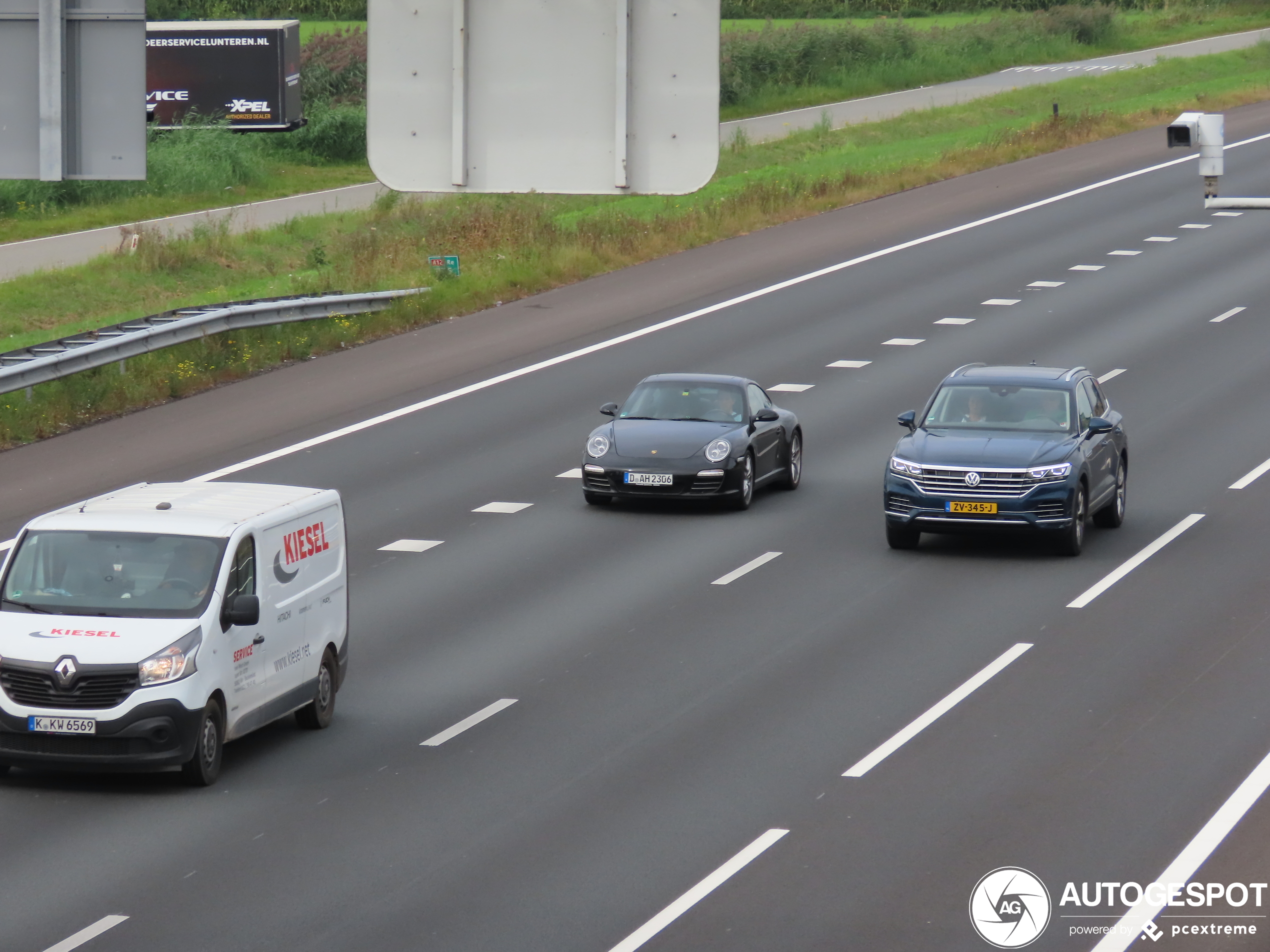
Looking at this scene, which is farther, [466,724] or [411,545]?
[411,545]

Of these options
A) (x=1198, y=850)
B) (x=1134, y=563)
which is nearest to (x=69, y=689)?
(x=1198, y=850)

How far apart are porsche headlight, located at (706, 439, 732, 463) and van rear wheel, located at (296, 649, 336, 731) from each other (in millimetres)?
8784

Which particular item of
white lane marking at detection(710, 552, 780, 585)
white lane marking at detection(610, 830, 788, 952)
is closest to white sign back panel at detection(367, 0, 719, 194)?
white lane marking at detection(610, 830, 788, 952)

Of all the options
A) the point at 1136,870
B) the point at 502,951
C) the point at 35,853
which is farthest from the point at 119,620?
the point at 1136,870

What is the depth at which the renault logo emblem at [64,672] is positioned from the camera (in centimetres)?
1350

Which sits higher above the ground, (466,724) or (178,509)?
(178,509)

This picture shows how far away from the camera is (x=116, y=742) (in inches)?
531

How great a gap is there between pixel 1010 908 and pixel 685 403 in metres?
14.6

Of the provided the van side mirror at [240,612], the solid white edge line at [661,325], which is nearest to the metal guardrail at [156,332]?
the solid white edge line at [661,325]

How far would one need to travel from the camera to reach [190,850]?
12250 millimetres

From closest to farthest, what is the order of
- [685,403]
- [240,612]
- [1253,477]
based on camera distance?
[240,612] → [685,403] → [1253,477]

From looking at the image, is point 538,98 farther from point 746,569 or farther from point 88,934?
point 746,569

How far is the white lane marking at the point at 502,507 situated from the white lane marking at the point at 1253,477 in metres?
8.65

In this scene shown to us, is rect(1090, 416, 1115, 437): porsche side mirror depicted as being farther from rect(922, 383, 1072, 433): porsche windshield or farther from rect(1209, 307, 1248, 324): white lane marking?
rect(1209, 307, 1248, 324): white lane marking
